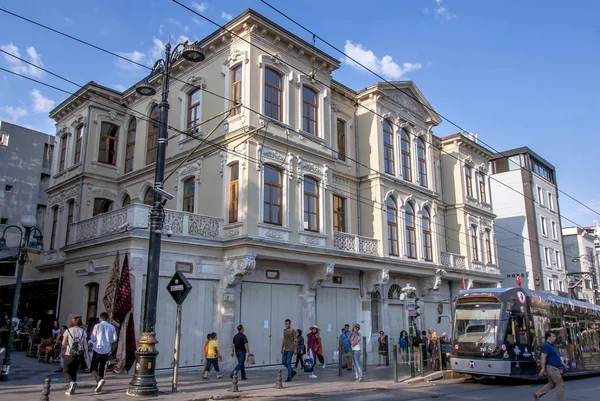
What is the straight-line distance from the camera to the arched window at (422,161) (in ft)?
89.5

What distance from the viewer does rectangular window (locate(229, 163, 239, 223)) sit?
1881cm

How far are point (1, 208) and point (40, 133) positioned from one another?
8128 millimetres

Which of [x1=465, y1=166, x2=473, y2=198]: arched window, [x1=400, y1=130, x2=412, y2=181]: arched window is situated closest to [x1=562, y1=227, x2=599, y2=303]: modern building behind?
[x1=465, y1=166, x2=473, y2=198]: arched window

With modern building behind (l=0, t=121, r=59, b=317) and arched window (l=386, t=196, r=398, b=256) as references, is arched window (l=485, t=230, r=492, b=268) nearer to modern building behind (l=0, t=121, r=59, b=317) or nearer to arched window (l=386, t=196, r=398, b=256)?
arched window (l=386, t=196, r=398, b=256)

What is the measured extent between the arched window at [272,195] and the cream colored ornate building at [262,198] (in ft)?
0.16

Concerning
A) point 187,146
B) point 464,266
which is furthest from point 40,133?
point 464,266

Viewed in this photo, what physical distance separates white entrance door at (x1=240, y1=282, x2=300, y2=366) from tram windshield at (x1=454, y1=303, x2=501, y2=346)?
6373 mm

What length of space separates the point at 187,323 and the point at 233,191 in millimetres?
5008

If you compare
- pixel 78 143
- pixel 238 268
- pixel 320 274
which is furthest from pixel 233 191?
pixel 78 143

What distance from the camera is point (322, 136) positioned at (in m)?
21.6

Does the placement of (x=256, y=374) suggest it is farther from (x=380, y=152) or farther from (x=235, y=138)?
(x=380, y=152)

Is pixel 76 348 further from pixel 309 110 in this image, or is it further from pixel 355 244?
pixel 309 110

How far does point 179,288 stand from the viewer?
11984 mm

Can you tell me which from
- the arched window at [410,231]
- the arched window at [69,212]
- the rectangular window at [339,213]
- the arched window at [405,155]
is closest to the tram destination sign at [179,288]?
the rectangular window at [339,213]
